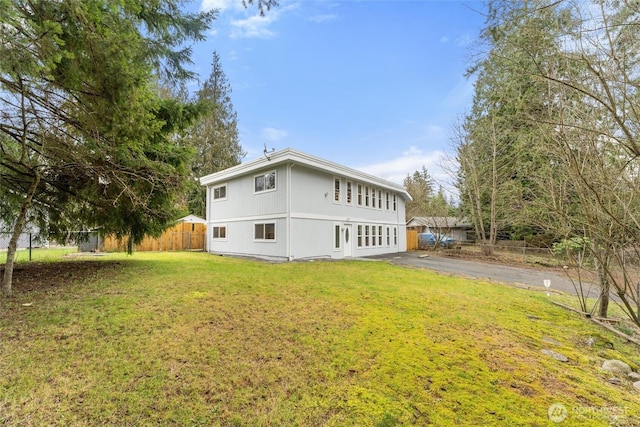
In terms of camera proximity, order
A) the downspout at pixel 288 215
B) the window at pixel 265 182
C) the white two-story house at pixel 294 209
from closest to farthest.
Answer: the downspout at pixel 288 215, the white two-story house at pixel 294 209, the window at pixel 265 182

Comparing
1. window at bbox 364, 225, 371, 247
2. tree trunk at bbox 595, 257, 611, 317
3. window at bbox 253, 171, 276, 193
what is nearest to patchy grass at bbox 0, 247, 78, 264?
window at bbox 253, 171, 276, 193

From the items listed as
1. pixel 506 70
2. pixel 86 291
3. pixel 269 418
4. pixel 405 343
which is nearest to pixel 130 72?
pixel 86 291

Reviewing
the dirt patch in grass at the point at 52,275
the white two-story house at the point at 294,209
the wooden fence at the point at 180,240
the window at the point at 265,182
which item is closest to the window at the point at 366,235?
the white two-story house at the point at 294,209

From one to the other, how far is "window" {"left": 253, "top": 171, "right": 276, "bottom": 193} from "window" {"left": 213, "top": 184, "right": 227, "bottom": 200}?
134 inches

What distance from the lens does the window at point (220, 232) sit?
17.2 meters

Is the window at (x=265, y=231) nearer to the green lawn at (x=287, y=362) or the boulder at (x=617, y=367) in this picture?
the green lawn at (x=287, y=362)

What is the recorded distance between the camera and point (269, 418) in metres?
2.55

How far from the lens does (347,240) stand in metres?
16.2

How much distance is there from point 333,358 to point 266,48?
1043cm

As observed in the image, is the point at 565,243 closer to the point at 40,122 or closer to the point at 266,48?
the point at 40,122

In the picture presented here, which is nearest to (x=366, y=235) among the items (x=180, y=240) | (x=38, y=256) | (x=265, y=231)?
(x=265, y=231)

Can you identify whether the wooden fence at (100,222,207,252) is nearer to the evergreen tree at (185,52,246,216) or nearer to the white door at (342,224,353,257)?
the evergreen tree at (185,52,246,216)

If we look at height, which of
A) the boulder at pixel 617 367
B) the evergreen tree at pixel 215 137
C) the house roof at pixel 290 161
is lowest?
the boulder at pixel 617 367

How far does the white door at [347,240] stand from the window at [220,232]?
7118 millimetres
